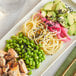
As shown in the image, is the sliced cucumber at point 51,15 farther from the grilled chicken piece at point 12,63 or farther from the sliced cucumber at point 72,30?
the grilled chicken piece at point 12,63

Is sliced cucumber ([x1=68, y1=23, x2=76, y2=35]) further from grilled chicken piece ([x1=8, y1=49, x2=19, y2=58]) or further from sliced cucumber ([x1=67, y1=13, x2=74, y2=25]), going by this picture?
grilled chicken piece ([x1=8, y1=49, x2=19, y2=58])

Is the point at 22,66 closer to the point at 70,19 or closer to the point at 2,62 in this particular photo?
the point at 2,62

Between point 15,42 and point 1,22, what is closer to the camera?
point 15,42

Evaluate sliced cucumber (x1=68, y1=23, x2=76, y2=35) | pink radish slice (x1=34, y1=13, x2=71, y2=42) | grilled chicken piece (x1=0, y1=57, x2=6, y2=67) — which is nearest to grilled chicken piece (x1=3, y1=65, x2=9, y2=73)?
grilled chicken piece (x1=0, y1=57, x2=6, y2=67)

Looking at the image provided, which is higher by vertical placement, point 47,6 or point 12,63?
point 47,6

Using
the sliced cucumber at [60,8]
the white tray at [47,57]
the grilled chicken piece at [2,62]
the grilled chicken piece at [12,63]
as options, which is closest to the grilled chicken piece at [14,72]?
the grilled chicken piece at [12,63]

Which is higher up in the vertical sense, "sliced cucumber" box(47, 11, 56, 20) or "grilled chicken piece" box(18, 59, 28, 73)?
"sliced cucumber" box(47, 11, 56, 20)

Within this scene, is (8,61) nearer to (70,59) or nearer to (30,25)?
(30,25)

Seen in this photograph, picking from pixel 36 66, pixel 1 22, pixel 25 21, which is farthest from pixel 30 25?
pixel 36 66

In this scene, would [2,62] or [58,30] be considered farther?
[58,30]

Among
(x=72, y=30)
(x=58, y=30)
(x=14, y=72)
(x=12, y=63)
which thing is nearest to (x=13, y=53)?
(x=12, y=63)

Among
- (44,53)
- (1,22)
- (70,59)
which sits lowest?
(70,59)
